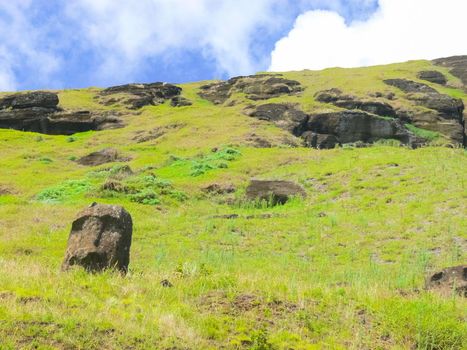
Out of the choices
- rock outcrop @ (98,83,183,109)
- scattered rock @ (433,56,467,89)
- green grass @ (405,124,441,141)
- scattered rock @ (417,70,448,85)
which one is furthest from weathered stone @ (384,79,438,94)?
rock outcrop @ (98,83,183,109)

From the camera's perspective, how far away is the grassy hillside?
8641mm

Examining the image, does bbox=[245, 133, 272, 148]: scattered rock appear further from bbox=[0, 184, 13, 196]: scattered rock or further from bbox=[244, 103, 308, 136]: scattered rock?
bbox=[0, 184, 13, 196]: scattered rock

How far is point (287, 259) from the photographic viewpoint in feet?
60.7

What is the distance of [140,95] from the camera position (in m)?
94.2

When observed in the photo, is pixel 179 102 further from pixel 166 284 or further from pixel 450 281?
pixel 166 284

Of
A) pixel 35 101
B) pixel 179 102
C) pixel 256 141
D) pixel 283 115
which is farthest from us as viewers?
pixel 179 102

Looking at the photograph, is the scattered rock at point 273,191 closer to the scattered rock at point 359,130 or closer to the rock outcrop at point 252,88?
the scattered rock at point 359,130

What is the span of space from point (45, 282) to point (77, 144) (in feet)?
193

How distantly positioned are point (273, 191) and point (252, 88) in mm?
67130

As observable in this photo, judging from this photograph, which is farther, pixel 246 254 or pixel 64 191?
pixel 64 191

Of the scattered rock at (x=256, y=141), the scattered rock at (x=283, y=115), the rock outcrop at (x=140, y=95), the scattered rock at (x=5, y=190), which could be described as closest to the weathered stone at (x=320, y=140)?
the scattered rock at (x=283, y=115)

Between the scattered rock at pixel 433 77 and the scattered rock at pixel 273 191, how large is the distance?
79220 mm

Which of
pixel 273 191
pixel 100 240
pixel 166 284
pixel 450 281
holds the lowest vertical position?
pixel 450 281

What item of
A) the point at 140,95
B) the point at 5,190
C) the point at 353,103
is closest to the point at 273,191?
the point at 5,190
